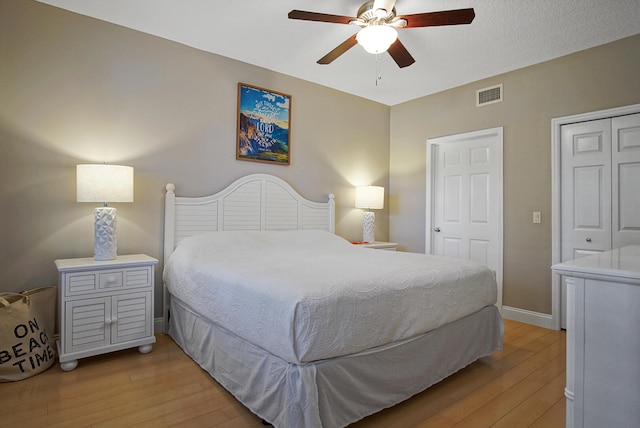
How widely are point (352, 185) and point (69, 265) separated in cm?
312

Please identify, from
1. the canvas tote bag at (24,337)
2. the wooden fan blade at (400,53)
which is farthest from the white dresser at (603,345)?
the canvas tote bag at (24,337)

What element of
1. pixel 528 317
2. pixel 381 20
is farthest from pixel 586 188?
pixel 381 20

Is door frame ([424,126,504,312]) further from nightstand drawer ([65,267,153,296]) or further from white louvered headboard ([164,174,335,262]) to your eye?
nightstand drawer ([65,267,153,296])

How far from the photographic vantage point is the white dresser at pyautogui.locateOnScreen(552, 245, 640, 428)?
1.05 metres

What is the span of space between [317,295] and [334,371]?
0.36 m

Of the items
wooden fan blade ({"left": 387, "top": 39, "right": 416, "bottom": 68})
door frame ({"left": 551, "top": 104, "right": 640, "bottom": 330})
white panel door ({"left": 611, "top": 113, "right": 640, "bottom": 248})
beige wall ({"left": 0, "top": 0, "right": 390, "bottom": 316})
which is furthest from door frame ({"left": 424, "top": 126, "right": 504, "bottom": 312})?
beige wall ({"left": 0, "top": 0, "right": 390, "bottom": 316})

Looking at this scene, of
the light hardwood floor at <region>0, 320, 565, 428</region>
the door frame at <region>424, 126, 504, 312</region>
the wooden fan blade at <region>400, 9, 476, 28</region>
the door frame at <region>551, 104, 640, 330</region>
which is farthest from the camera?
the door frame at <region>424, 126, 504, 312</region>

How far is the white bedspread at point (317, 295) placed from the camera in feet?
4.95

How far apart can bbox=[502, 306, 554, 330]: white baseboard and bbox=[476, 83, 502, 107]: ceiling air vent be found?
2233 mm

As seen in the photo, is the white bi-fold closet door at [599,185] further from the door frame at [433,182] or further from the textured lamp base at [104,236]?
the textured lamp base at [104,236]

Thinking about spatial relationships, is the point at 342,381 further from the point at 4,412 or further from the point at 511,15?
the point at 511,15

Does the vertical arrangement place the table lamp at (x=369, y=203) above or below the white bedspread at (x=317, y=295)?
above

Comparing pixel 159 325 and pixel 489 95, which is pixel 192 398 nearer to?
pixel 159 325

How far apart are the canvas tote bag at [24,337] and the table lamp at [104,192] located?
1.55 ft
